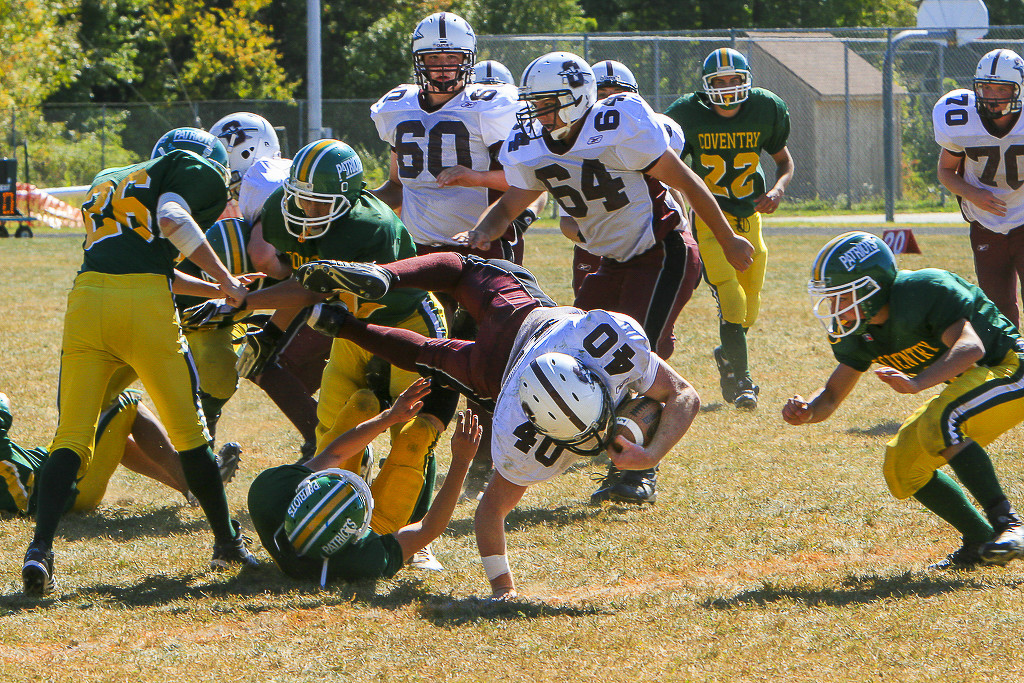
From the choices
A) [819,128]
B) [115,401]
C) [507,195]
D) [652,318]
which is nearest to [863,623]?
[652,318]

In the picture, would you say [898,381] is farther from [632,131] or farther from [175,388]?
[175,388]

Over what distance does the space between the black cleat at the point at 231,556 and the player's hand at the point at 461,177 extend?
217cm

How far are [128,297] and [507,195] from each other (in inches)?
69.9

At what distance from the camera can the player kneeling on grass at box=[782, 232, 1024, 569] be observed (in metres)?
4.13

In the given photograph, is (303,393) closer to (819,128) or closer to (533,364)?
(533,364)

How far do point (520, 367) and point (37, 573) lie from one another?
1896mm

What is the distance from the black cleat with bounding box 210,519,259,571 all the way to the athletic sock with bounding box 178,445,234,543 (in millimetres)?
25

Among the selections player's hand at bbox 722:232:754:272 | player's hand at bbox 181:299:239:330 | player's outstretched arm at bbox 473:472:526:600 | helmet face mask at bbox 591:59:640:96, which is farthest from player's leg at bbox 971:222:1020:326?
player's hand at bbox 181:299:239:330

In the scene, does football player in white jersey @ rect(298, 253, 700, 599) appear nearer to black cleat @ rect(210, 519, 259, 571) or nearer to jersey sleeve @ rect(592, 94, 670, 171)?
jersey sleeve @ rect(592, 94, 670, 171)

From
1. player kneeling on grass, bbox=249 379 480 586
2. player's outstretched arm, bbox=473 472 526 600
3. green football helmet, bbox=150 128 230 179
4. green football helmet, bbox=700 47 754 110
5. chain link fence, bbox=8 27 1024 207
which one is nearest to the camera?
player's outstretched arm, bbox=473 472 526 600

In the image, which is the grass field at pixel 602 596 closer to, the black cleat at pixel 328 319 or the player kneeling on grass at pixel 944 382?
the player kneeling on grass at pixel 944 382

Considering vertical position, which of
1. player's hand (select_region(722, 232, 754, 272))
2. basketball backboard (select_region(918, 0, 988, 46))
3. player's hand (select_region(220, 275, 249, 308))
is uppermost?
basketball backboard (select_region(918, 0, 988, 46))

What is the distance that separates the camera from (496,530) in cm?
405

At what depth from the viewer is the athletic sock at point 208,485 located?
14.3ft
